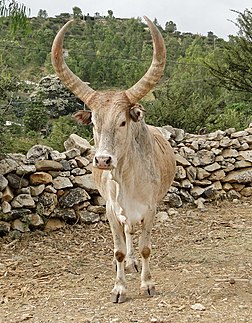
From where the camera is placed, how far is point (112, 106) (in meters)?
4.48

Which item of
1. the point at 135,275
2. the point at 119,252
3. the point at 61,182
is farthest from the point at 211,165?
the point at 119,252

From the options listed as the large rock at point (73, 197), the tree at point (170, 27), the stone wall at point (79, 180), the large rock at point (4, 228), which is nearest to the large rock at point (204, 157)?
the stone wall at point (79, 180)

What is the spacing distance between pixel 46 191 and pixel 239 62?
33.7 ft

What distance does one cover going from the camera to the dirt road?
15.2 feet

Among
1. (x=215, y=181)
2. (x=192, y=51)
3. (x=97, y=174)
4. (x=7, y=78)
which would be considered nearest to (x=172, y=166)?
(x=97, y=174)

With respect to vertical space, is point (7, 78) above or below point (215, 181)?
above

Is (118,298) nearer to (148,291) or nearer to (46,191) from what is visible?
(148,291)

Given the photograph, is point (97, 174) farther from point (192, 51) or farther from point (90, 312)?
point (192, 51)

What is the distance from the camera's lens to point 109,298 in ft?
16.7

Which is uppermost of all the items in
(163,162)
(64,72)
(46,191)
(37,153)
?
(64,72)

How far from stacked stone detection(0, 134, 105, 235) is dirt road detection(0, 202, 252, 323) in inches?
7.9

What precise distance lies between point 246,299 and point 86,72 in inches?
1166

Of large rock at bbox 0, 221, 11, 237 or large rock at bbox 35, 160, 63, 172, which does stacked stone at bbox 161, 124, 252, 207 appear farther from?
large rock at bbox 0, 221, 11, 237

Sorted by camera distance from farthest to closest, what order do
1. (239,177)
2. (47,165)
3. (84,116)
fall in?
1. (239,177)
2. (47,165)
3. (84,116)
